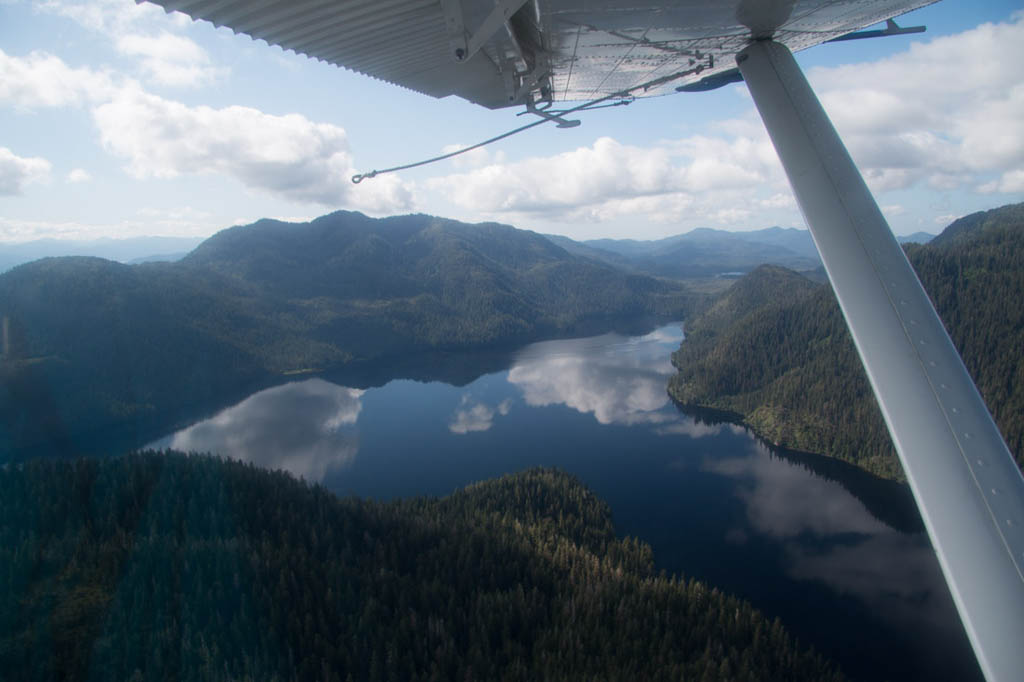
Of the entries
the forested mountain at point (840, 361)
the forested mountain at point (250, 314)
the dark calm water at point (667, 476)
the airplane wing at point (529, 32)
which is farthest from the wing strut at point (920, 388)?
the forested mountain at point (250, 314)

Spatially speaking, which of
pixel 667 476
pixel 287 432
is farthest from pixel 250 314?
pixel 667 476

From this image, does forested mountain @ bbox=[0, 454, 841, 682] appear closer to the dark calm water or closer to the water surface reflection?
the dark calm water

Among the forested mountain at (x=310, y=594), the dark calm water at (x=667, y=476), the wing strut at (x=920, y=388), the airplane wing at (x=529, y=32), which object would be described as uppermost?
the airplane wing at (x=529, y=32)

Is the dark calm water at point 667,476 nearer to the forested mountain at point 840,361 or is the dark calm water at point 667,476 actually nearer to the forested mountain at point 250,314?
the forested mountain at point 840,361

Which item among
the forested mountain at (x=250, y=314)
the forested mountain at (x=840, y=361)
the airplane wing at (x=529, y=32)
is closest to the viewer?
the airplane wing at (x=529, y=32)

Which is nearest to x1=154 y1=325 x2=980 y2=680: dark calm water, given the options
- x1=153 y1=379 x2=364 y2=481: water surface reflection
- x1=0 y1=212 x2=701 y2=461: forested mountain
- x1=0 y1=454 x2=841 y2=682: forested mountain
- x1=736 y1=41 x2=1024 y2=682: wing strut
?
x1=153 y1=379 x2=364 y2=481: water surface reflection

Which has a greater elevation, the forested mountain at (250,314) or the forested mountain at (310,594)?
the forested mountain at (250,314)

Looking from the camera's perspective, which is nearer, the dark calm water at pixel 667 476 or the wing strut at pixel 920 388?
the wing strut at pixel 920 388

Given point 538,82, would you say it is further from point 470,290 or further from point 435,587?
point 470,290
